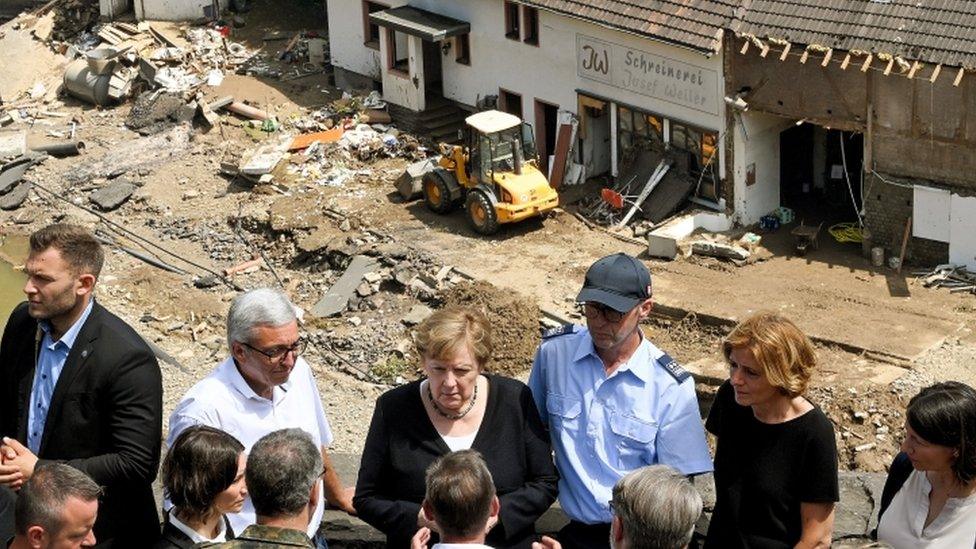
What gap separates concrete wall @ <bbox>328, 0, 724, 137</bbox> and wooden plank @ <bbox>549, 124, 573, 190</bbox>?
400 millimetres

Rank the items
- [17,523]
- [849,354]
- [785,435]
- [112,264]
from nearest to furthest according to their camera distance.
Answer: [17,523] < [785,435] < [849,354] < [112,264]

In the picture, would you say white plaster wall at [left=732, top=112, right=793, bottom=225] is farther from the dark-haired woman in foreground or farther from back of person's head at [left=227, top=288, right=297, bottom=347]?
the dark-haired woman in foreground

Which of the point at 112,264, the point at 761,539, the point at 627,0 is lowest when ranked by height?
the point at 112,264

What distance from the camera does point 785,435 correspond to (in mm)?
6891

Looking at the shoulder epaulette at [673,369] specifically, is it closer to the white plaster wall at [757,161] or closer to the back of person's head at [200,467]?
the back of person's head at [200,467]

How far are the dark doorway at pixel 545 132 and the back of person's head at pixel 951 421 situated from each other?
2251cm

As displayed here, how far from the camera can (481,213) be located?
26266 millimetres

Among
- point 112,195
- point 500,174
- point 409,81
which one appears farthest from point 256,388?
point 409,81

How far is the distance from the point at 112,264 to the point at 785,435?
21.1 m

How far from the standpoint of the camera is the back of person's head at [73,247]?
289 inches

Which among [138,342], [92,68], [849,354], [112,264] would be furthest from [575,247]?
[138,342]

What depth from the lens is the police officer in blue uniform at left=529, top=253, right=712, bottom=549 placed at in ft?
23.8

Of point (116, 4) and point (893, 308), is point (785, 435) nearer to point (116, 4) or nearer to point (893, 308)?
point (893, 308)

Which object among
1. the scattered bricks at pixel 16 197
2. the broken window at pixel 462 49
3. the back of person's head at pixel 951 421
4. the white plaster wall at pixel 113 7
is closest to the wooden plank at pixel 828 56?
the broken window at pixel 462 49
